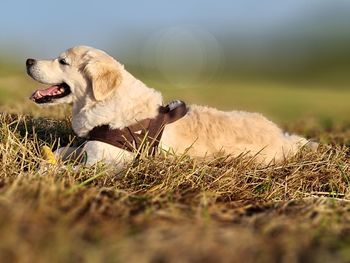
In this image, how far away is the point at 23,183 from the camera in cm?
308

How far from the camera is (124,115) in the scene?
496cm

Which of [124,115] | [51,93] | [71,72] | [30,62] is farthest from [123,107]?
[30,62]

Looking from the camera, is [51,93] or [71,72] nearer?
[71,72]

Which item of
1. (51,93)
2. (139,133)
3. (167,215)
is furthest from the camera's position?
(51,93)

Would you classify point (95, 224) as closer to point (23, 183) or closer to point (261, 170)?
point (23, 183)

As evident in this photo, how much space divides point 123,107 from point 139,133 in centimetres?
33

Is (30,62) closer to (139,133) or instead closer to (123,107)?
(123,107)

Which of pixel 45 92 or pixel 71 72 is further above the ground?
pixel 71 72

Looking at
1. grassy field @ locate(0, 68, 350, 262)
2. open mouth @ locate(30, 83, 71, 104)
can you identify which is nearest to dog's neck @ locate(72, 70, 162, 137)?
open mouth @ locate(30, 83, 71, 104)

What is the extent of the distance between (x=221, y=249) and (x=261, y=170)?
254 cm

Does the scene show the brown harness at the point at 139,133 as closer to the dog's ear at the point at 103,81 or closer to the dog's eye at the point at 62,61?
the dog's ear at the point at 103,81

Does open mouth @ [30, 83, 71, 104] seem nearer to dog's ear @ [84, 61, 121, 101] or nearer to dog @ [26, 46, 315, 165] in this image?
dog @ [26, 46, 315, 165]

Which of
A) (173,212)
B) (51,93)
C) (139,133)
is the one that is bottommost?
(139,133)

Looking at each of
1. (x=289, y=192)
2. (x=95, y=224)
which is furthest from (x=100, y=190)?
(x=289, y=192)
